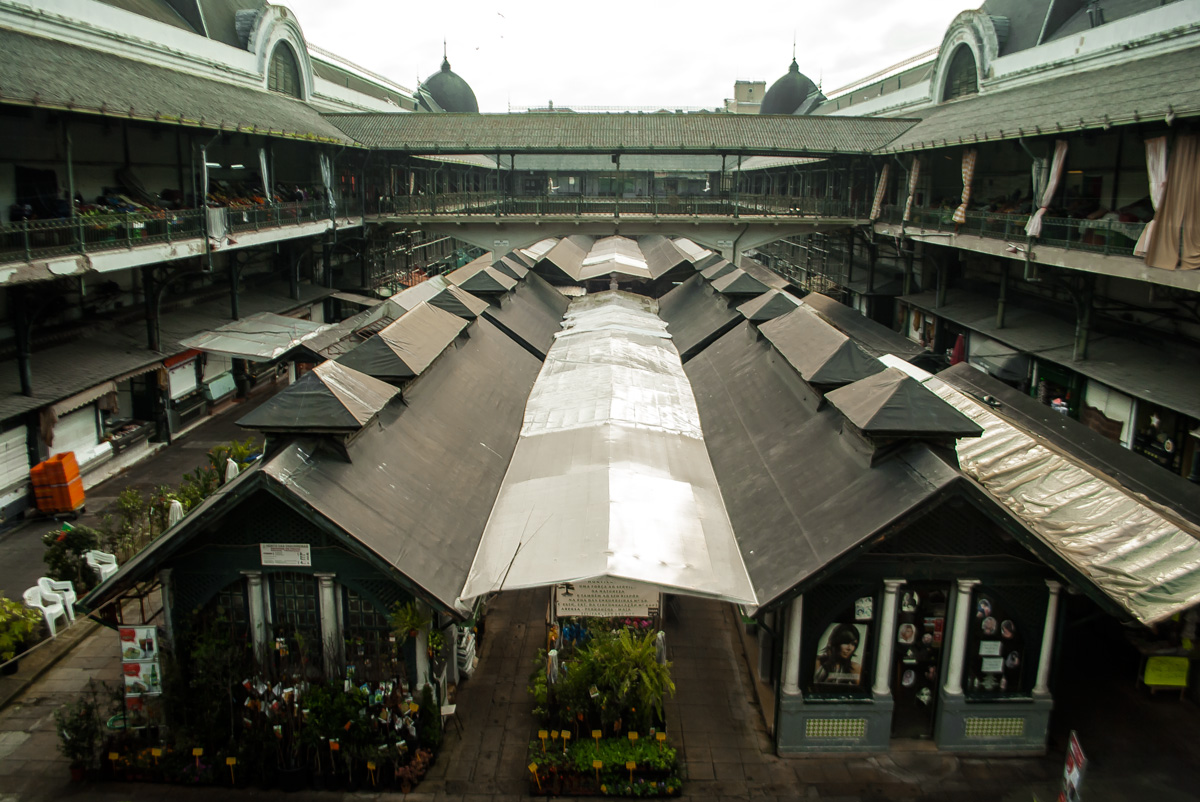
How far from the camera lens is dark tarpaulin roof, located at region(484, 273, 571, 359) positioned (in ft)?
77.7

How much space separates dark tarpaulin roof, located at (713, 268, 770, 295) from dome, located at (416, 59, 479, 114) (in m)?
49.6

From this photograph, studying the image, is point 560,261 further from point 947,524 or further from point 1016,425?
point 947,524

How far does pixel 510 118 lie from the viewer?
39.2 metres

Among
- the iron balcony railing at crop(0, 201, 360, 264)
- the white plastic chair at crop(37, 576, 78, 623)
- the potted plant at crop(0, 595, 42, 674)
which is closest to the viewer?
the potted plant at crop(0, 595, 42, 674)

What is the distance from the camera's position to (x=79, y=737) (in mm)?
10430

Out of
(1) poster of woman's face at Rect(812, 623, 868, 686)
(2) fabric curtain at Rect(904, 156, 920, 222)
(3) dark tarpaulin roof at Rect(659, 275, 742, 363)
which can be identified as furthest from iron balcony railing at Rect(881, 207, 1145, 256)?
(1) poster of woman's face at Rect(812, 623, 868, 686)

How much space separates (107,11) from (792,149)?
26.1m

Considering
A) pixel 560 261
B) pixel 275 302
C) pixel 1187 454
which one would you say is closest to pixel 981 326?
pixel 1187 454

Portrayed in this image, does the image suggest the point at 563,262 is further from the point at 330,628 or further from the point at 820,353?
the point at 330,628

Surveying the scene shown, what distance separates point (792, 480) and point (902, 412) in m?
2.27

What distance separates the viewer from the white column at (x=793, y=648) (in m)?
10.7

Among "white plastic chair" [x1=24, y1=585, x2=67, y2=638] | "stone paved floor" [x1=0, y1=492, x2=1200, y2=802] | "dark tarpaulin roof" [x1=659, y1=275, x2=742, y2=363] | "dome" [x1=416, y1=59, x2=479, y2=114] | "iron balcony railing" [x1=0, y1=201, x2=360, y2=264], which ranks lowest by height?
"stone paved floor" [x1=0, y1=492, x2=1200, y2=802]

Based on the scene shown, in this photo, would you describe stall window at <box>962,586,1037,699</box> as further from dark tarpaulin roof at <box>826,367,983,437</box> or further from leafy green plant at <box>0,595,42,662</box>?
leafy green plant at <box>0,595,42,662</box>

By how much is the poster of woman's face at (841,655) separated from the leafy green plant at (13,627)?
479 inches
